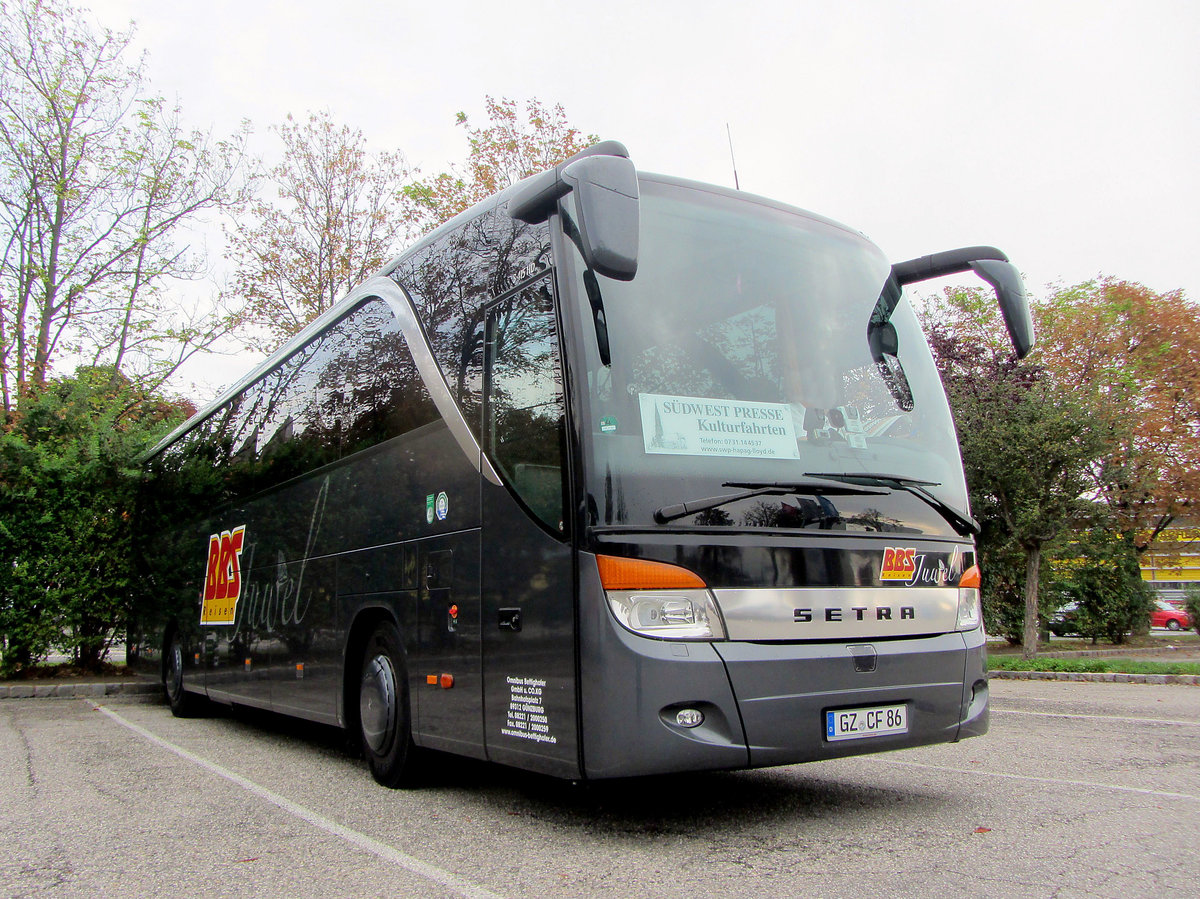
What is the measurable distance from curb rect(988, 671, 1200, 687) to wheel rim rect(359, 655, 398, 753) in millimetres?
10778

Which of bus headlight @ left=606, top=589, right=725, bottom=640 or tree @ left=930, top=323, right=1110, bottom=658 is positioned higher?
tree @ left=930, top=323, right=1110, bottom=658

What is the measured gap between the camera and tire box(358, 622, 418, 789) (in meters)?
6.00

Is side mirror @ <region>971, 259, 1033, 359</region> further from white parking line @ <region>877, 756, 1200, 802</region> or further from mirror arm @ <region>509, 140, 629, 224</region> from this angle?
mirror arm @ <region>509, 140, 629, 224</region>

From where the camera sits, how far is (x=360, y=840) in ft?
15.7

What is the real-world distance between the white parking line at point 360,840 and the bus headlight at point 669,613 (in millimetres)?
1199

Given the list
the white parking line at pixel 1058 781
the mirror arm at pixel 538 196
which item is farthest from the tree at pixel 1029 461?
the mirror arm at pixel 538 196

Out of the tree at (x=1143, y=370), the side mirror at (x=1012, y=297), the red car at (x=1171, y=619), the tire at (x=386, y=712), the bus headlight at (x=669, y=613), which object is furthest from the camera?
the red car at (x=1171, y=619)

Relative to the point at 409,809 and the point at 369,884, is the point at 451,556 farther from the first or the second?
the point at 369,884

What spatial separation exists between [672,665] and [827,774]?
2.79 m

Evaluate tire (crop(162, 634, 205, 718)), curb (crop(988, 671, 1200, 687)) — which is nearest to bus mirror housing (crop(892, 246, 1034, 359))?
tire (crop(162, 634, 205, 718))

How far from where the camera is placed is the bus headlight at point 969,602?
205 inches

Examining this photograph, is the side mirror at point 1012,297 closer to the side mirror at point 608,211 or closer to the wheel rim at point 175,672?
the side mirror at point 608,211

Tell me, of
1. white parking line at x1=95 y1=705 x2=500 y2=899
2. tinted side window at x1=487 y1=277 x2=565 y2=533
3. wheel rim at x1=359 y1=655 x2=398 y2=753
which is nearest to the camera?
white parking line at x1=95 y1=705 x2=500 y2=899

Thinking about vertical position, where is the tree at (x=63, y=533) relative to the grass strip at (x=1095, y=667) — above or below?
above
